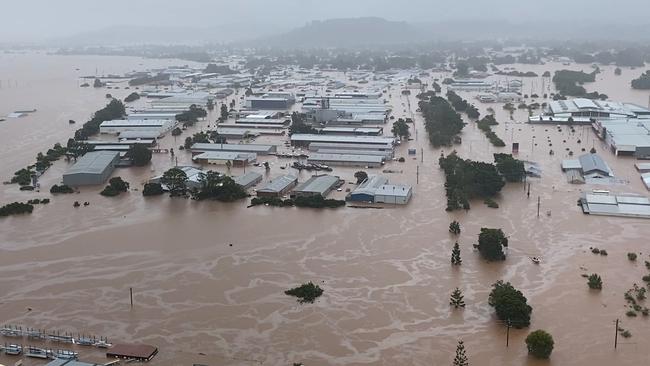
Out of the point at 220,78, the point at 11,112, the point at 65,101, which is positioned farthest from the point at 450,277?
the point at 220,78

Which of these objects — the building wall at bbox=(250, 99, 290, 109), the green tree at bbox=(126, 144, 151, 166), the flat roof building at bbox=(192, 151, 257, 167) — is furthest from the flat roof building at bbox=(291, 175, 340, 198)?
the building wall at bbox=(250, 99, 290, 109)

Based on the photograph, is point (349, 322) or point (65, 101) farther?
point (65, 101)

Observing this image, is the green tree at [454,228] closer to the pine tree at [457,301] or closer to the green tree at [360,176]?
the pine tree at [457,301]

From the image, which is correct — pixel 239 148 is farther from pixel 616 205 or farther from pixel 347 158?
pixel 616 205

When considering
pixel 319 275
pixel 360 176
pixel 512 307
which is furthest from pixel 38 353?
pixel 360 176

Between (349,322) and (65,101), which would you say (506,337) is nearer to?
(349,322)

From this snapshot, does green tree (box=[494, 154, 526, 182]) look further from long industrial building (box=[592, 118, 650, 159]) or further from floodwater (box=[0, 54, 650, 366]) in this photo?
long industrial building (box=[592, 118, 650, 159])
